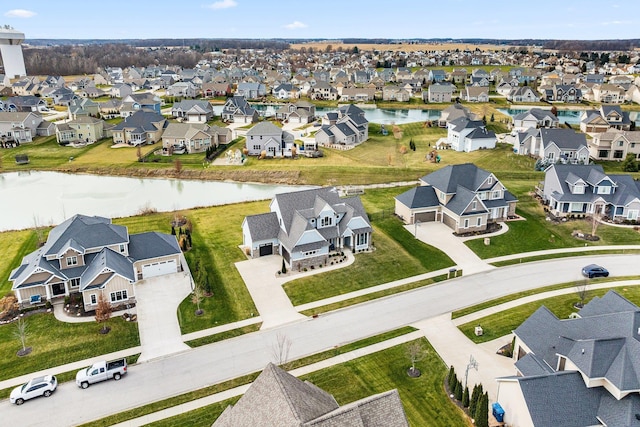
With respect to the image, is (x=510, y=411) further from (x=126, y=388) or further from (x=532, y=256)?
(x=532, y=256)

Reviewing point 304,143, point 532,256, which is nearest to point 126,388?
point 532,256

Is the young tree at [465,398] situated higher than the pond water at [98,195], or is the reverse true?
the pond water at [98,195]

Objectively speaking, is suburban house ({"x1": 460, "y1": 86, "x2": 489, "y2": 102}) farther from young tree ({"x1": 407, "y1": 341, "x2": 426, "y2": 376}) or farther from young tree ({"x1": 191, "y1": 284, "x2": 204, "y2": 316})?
young tree ({"x1": 407, "y1": 341, "x2": 426, "y2": 376})

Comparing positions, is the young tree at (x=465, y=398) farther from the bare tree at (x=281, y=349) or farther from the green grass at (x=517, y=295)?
the bare tree at (x=281, y=349)

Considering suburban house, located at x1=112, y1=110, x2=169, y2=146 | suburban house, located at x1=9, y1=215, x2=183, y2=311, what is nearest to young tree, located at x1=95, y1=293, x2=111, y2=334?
suburban house, located at x1=9, y1=215, x2=183, y2=311

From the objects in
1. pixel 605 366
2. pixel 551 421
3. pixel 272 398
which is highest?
pixel 272 398

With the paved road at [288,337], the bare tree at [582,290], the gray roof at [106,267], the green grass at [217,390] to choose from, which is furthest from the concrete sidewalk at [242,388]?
the bare tree at [582,290]

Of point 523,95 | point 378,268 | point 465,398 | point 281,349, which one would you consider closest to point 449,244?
point 378,268

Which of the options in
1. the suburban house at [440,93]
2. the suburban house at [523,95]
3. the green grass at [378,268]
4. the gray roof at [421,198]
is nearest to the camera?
the green grass at [378,268]
